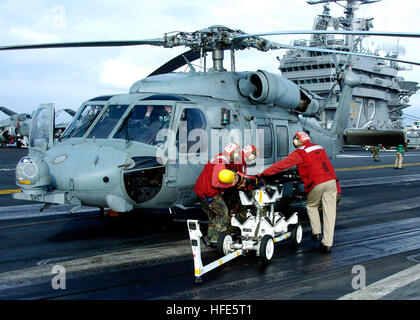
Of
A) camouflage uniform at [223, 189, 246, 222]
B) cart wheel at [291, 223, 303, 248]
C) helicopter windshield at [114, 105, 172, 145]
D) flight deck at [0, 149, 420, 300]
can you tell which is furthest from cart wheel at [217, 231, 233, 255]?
helicopter windshield at [114, 105, 172, 145]

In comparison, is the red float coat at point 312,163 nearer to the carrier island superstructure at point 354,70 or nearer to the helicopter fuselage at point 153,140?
the helicopter fuselage at point 153,140

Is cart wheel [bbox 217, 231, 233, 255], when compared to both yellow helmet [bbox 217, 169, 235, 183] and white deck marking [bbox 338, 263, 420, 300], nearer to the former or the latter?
yellow helmet [bbox 217, 169, 235, 183]

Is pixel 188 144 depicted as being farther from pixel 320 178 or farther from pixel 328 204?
pixel 328 204

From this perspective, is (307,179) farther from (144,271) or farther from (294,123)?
(294,123)

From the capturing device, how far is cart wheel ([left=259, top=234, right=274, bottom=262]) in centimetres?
664

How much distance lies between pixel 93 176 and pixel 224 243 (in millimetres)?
2290

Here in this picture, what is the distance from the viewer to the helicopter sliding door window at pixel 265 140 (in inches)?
394

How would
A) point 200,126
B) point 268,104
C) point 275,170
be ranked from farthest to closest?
point 268,104 < point 200,126 < point 275,170

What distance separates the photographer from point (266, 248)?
264 inches

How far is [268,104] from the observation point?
34.3 ft

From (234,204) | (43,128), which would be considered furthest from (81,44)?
(234,204)

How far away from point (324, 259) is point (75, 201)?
4011 millimetres

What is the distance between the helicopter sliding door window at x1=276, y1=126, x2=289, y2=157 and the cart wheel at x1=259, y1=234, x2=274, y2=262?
4156mm

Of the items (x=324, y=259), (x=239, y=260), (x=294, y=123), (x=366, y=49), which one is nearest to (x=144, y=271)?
(x=239, y=260)
